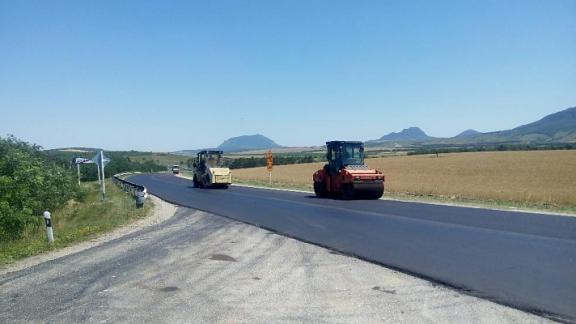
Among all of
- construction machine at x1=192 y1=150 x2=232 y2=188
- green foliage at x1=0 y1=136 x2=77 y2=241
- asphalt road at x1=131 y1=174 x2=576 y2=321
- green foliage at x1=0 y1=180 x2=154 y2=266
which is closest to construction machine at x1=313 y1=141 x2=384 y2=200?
asphalt road at x1=131 y1=174 x2=576 y2=321

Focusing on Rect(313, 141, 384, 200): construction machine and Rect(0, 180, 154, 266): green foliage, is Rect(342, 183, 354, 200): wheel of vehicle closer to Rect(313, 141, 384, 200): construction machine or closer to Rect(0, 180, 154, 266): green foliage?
Rect(313, 141, 384, 200): construction machine

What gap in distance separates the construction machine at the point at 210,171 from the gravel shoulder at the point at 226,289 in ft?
89.0

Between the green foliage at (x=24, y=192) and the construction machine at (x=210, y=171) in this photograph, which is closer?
the green foliage at (x=24, y=192)

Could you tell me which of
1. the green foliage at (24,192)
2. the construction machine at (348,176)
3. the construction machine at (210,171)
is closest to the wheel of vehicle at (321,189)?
the construction machine at (348,176)

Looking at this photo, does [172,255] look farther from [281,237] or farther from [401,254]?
[401,254]

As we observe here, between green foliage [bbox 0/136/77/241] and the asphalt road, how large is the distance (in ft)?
27.7

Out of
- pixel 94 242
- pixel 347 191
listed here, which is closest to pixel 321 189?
pixel 347 191

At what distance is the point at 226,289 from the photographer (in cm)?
812

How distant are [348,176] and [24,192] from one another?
15.2 metres

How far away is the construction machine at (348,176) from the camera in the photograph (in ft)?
83.8

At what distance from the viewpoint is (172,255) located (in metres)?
11.4

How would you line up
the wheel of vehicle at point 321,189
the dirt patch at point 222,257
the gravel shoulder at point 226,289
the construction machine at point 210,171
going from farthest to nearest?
the construction machine at point 210,171 < the wheel of vehicle at point 321,189 < the dirt patch at point 222,257 < the gravel shoulder at point 226,289

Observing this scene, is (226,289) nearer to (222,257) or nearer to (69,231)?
(222,257)

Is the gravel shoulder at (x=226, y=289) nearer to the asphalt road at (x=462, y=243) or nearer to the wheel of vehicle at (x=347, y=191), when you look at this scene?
the asphalt road at (x=462, y=243)
